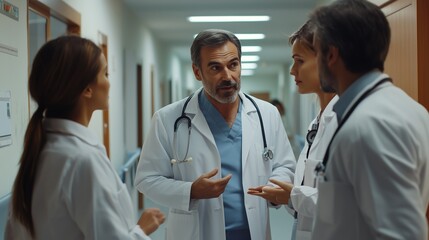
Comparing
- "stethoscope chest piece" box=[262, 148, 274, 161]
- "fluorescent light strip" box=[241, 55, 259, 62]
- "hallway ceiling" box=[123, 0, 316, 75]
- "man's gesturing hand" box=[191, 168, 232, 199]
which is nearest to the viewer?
"man's gesturing hand" box=[191, 168, 232, 199]

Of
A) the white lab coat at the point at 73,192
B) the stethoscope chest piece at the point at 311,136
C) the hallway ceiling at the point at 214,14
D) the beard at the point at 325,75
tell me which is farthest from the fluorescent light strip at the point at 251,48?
the white lab coat at the point at 73,192

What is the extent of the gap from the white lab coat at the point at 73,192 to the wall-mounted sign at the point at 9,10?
1.27 metres

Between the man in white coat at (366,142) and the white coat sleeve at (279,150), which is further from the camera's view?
the white coat sleeve at (279,150)

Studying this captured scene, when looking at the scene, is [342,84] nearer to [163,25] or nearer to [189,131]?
[189,131]

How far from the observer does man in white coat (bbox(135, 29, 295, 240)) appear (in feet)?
6.03

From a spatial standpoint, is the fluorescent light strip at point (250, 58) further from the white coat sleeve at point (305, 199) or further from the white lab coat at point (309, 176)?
the white coat sleeve at point (305, 199)

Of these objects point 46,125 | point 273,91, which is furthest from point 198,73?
point 273,91

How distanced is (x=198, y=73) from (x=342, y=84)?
3.36 ft

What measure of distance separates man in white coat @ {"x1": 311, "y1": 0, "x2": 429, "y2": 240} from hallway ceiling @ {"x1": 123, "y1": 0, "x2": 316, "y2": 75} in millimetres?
4476

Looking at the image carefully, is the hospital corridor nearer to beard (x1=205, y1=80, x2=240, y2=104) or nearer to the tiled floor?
beard (x1=205, y1=80, x2=240, y2=104)

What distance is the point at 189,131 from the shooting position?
1925 mm

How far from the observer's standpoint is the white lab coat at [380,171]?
0.99 meters

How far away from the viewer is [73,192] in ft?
3.63

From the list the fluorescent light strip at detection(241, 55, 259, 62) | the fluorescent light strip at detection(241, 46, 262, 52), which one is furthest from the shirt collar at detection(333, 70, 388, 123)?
the fluorescent light strip at detection(241, 55, 259, 62)
